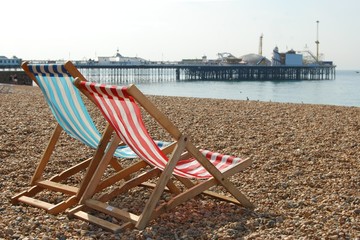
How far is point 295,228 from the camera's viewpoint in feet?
8.54

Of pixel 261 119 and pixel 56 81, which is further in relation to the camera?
pixel 261 119

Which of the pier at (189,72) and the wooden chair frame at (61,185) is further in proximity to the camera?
the pier at (189,72)

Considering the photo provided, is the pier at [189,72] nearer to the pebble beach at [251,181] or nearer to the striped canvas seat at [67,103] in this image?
the pebble beach at [251,181]

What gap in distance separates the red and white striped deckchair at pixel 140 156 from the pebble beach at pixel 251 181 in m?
0.08

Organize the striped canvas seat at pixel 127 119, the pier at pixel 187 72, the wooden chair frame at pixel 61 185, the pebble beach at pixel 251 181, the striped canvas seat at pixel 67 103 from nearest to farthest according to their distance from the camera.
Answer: the striped canvas seat at pixel 127 119
the pebble beach at pixel 251 181
the wooden chair frame at pixel 61 185
the striped canvas seat at pixel 67 103
the pier at pixel 187 72

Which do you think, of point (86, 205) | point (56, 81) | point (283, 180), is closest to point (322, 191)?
point (283, 180)

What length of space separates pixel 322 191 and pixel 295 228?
0.74 m

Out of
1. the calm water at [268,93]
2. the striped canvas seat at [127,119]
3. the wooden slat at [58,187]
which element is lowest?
the calm water at [268,93]

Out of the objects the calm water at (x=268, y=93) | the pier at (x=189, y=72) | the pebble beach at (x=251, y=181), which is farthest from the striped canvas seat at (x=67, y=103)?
the pier at (x=189, y=72)

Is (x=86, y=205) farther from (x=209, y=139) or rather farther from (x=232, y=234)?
(x=209, y=139)

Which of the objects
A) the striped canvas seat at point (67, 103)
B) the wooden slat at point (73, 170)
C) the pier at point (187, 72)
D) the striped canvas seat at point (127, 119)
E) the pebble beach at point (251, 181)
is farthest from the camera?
the pier at point (187, 72)

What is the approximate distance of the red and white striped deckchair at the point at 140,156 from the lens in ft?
7.95

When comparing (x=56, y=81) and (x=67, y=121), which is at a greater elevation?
(x=56, y=81)

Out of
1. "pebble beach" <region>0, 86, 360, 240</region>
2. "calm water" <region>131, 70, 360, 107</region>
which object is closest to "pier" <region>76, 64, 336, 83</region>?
"calm water" <region>131, 70, 360, 107</region>
